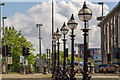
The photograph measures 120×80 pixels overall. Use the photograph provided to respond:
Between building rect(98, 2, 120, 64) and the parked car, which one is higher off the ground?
building rect(98, 2, 120, 64)

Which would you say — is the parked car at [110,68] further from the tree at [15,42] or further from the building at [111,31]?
the tree at [15,42]

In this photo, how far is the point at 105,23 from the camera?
334ft

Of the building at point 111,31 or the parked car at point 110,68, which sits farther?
the building at point 111,31

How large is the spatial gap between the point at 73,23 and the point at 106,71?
155ft

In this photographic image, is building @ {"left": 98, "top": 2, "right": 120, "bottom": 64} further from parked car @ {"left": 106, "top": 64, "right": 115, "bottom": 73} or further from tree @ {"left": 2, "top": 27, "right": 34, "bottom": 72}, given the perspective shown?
tree @ {"left": 2, "top": 27, "right": 34, "bottom": 72}

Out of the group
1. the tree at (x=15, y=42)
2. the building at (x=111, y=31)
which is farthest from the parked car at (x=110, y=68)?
the tree at (x=15, y=42)

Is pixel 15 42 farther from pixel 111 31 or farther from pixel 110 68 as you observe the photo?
pixel 111 31

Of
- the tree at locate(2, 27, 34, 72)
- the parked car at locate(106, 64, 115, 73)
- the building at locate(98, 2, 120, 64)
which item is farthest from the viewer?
the building at locate(98, 2, 120, 64)

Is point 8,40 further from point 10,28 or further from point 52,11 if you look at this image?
point 52,11

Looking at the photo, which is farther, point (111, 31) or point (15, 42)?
point (111, 31)

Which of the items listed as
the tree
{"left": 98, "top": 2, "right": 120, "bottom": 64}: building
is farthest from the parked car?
the tree

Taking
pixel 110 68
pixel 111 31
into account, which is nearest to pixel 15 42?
pixel 110 68

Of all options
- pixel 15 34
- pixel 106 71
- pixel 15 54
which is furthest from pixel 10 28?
pixel 106 71

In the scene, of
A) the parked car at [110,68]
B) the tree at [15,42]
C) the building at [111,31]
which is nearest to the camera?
the parked car at [110,68]
